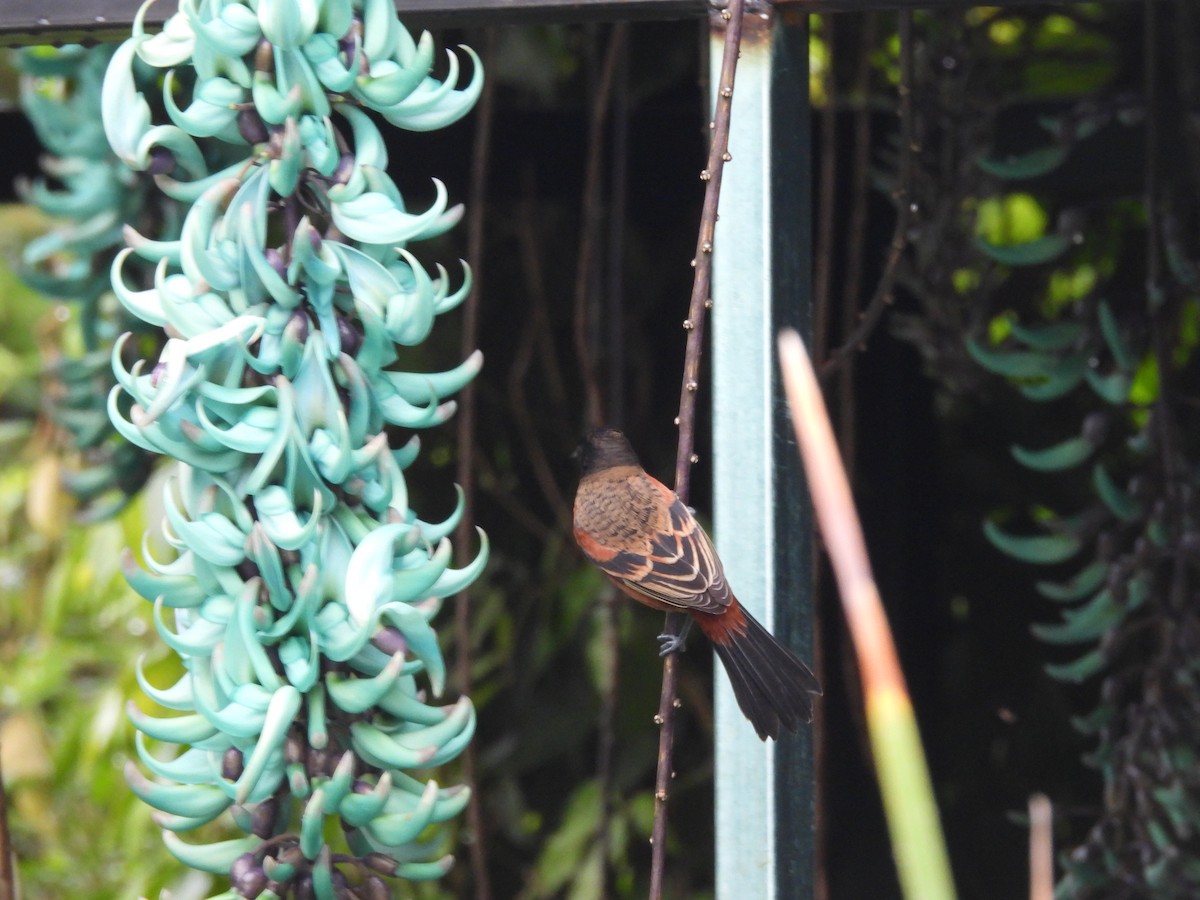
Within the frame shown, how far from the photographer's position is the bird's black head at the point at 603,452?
5.54ft

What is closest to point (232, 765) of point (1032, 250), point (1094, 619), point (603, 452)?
point (603, 452)

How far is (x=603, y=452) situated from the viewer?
173 cm

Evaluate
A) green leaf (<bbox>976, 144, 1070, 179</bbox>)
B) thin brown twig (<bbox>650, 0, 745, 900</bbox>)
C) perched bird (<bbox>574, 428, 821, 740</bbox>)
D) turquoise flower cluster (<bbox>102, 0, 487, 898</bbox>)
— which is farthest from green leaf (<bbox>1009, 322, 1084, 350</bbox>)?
turquoise flower cluster (<bbox>102, 0, 487, 898</bbox>)

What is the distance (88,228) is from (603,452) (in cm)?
75

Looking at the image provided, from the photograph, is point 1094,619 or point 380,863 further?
point 1094,619

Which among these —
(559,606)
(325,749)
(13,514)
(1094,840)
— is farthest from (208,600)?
(13,514)

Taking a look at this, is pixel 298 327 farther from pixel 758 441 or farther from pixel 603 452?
pixel 603 452

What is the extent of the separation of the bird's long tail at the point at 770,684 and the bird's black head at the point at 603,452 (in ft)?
1.70

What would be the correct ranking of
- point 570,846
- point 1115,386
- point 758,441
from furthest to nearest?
point 570,846 < point 1115,386 < point 758,441

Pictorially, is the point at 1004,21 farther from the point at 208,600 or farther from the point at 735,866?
the point at 208,600

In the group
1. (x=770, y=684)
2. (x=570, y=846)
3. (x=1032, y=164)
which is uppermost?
(x=1032, y=164)

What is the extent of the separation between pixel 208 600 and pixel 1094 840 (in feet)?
3.79

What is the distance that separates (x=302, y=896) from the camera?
2.95ft

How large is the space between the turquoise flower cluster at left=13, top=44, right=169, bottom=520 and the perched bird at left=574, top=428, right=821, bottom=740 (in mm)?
601
